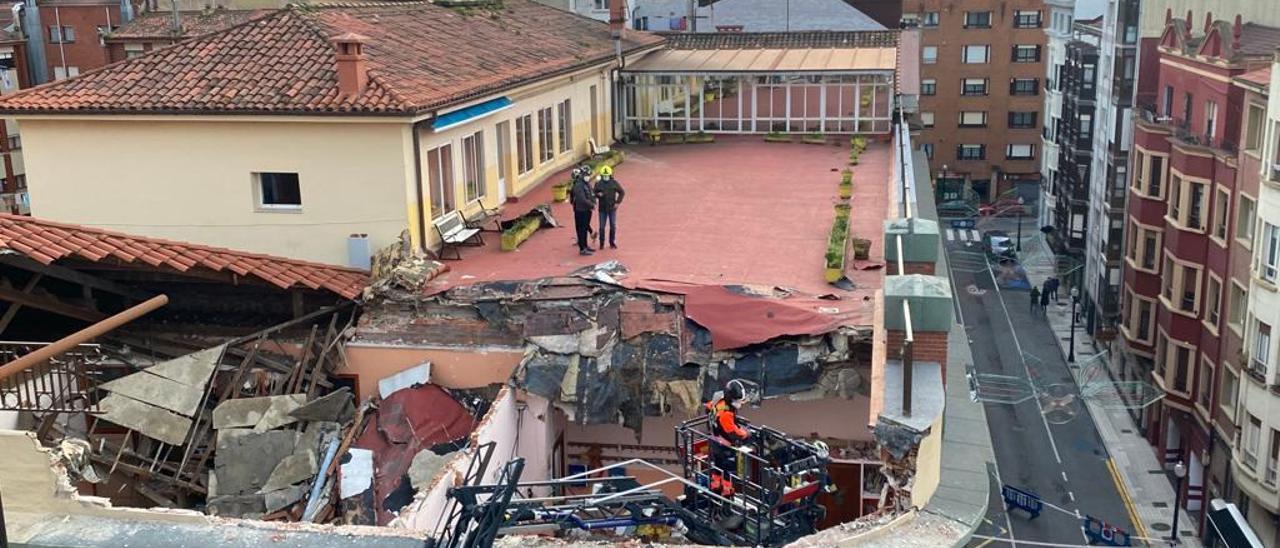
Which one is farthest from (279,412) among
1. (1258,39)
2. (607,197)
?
(1258,39)

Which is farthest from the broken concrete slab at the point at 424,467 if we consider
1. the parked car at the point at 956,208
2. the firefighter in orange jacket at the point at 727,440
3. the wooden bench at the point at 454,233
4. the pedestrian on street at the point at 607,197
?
the parked car at the point at 956,208

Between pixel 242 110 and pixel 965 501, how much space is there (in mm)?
13732

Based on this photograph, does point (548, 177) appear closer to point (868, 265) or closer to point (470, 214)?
point (470, 214)

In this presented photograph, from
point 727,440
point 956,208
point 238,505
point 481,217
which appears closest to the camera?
point 727,440

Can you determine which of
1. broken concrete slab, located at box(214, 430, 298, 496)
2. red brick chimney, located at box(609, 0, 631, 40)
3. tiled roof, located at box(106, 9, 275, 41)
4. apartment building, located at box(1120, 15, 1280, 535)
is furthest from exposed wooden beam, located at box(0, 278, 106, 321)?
apartment building, located at box(1120, 15, 1280, 535)

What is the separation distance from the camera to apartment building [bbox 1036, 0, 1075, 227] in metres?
67.7

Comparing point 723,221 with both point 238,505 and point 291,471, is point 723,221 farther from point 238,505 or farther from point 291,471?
point 238,505

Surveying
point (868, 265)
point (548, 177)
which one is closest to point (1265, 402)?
point (868, 265)

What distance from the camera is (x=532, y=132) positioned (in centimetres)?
2775

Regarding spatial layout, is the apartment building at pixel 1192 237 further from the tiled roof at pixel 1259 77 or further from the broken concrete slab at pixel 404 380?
the broken concrete slab at pixel 404 380

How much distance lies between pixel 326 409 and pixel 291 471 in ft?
4.30

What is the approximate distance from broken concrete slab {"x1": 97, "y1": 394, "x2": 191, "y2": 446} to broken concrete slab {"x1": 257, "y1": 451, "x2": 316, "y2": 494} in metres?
1.50

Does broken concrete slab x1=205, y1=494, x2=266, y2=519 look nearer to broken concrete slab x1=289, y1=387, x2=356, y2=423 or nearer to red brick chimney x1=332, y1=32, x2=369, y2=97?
broken concrete slab x1=289, y1=387, x2=356, y2=423

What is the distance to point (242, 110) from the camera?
1964cm
